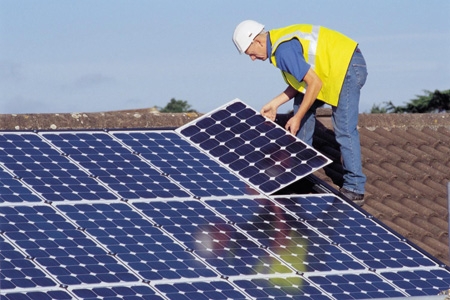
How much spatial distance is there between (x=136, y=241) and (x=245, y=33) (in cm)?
338

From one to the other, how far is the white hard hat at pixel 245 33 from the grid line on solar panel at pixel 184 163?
1.30m

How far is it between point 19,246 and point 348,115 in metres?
4.60

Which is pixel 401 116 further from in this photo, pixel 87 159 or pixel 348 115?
pixel 87 159

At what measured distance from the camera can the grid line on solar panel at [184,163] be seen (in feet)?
38.0

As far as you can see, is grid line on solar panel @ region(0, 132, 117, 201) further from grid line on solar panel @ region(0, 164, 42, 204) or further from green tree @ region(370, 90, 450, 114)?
green tree @ region(370, 90, 450, 114)

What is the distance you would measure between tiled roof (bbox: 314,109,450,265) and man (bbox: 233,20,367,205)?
2.54 feet

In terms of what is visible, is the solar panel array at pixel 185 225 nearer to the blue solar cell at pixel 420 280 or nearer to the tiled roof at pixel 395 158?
the blue solar cell at pixel 420 280

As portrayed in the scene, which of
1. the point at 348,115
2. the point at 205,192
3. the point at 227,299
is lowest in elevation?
the point at 227,299

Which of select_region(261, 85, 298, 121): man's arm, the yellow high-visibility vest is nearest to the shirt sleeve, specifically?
the yellow high-visibility vest

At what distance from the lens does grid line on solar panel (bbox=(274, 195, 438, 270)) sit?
10.8 metres

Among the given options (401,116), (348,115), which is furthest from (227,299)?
(401,116)

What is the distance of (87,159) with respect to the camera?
1175 centimetres

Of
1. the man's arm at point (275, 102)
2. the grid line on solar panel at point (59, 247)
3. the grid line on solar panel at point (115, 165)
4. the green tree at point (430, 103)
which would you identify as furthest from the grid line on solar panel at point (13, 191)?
the green tree at point (430, 103)

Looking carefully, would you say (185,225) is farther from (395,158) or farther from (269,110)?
(395,158)
